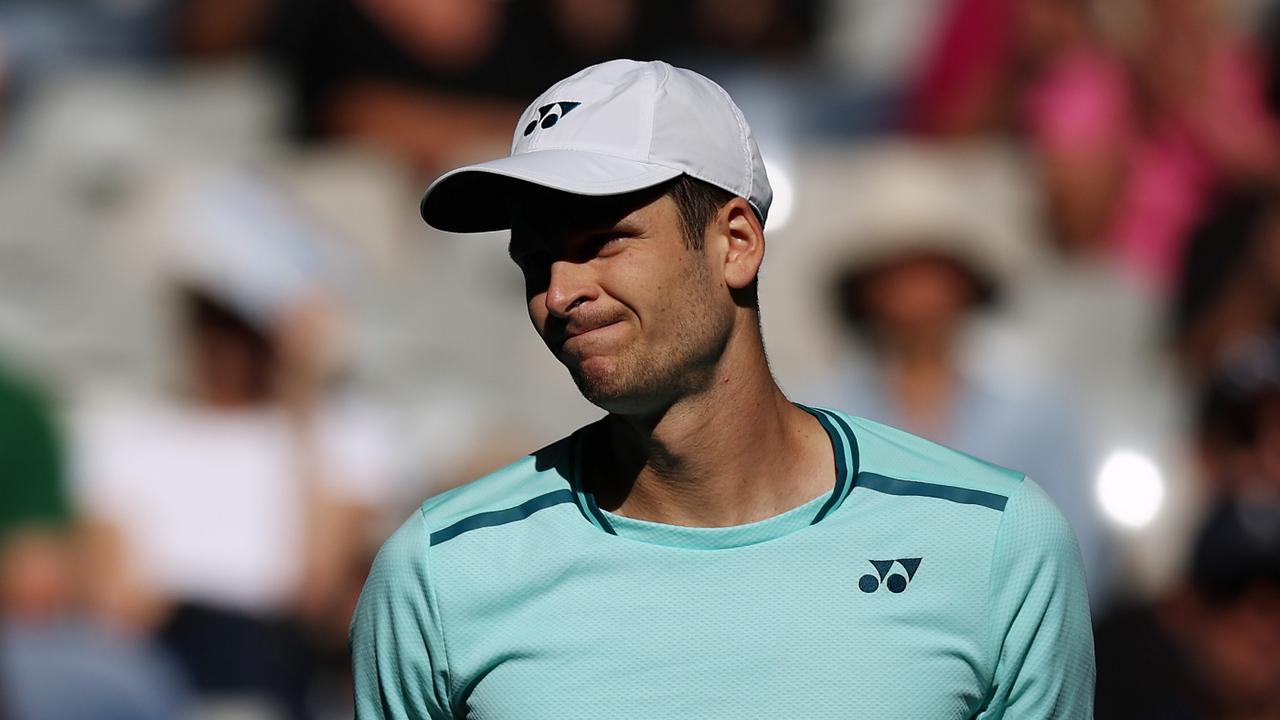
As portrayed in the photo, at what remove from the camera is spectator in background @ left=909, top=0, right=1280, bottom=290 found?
20.5ft

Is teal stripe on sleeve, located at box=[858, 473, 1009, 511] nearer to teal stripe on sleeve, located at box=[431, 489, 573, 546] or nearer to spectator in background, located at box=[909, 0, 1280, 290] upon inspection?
teal stripe on sleeve, located at box=[431, 489, 573, 546]

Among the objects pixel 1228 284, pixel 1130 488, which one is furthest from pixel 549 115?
pixel 1228 284

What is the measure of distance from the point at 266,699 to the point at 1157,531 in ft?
10.4

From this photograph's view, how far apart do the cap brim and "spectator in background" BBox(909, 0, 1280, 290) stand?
435cm

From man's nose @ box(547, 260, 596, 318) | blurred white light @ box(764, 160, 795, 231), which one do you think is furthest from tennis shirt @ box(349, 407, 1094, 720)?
blurred white light @ box(764, 160, 795, 231)

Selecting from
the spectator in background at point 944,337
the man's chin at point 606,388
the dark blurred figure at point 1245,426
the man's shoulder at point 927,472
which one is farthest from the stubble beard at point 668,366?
the dark blurred figure at point 1245,426

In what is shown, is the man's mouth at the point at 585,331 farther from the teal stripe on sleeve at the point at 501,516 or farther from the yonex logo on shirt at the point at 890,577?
the yonex logo on shirt at the point at 890,577

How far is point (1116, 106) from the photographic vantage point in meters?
6.33

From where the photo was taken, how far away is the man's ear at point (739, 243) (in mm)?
2168

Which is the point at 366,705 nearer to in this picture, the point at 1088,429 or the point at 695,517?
the point at 695,517

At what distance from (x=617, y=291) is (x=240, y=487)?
4.07 metres

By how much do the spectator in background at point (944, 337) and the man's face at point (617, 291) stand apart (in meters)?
3.66

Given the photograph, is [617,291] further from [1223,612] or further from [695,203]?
[1223,612]

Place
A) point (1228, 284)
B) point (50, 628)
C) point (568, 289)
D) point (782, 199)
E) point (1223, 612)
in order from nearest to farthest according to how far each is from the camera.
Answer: point (568, 289)
point (50, 628)
point (1223, 612)
point (1228, 284)
point (782, 199)
